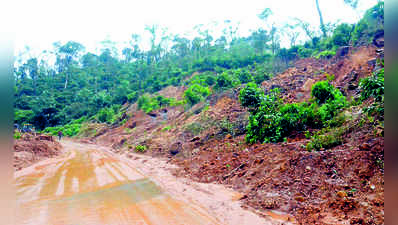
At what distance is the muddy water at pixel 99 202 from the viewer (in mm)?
5121

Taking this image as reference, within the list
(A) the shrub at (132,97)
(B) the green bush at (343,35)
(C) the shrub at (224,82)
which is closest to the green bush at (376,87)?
(C) the shrub at (224,82)

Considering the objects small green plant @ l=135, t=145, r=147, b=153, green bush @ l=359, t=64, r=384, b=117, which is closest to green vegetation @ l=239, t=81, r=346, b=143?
green bush @ l=359, t=64, r=384, b=117

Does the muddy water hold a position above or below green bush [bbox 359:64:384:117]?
below

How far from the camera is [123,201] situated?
20.8ft

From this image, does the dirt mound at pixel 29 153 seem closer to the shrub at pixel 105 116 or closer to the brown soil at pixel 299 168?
the brown soil at pixel 299 168

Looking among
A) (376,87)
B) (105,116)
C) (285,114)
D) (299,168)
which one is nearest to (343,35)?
(285,114)

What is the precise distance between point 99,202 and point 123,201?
26.9 inches

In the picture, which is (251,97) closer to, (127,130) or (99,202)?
(99,202)

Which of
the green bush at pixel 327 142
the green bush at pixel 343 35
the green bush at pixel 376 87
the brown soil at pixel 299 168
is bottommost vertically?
the brown soil at pixel 299 168

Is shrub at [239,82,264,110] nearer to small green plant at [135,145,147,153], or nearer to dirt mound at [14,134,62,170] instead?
small green plant at [135,145,147,153]

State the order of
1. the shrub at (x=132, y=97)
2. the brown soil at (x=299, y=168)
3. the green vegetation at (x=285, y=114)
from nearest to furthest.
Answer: the brown soil at (x=299, y=168) < the green vegetation at (x=285, y=114) < the shrub at (x=132, y=97)

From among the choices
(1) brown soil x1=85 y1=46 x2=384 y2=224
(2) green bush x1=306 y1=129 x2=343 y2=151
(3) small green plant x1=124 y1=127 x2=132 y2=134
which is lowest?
(3) small green plant x1=124 y1=127 x2=132 y2=134

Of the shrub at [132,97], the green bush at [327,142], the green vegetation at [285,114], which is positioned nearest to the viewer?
the green bush at [327,142]

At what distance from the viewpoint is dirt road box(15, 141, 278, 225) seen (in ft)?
16.8
